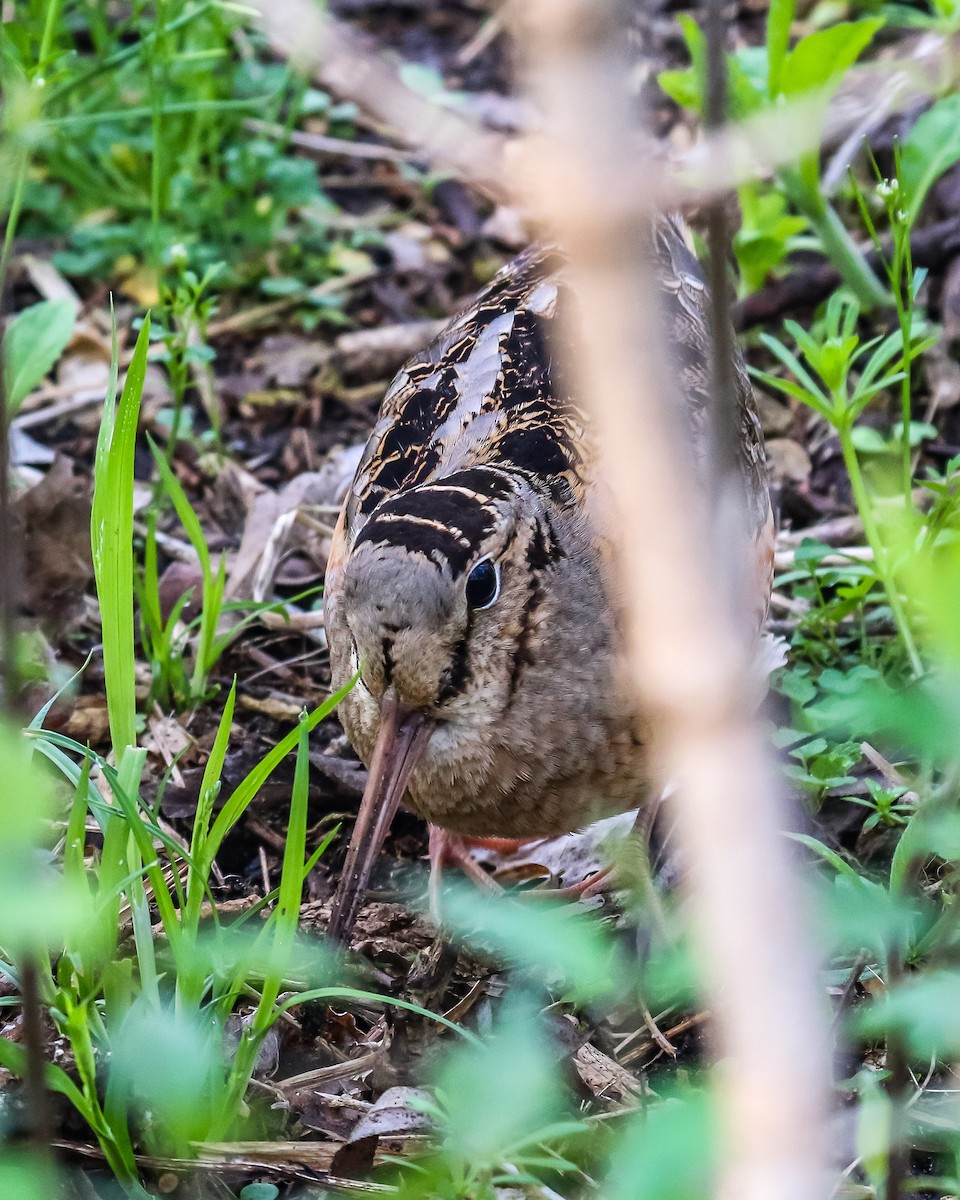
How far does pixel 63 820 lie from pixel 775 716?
161cm

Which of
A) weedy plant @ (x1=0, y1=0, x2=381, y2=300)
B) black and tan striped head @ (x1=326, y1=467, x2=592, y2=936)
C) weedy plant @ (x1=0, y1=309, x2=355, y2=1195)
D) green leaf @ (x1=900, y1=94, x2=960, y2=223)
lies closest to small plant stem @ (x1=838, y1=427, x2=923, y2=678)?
black and tan striped head @ (x1=326, y1=467, x2=592, y2=936)

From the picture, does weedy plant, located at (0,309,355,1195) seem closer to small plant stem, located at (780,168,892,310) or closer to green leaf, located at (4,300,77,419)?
green leaf, located at (4,300,77,419)

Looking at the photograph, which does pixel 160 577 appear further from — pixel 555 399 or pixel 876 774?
pixel 876 774

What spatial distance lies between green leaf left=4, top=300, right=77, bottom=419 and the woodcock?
1.03 meters

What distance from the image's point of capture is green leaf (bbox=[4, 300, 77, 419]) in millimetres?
3801

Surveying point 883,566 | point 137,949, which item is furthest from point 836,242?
point 137,949

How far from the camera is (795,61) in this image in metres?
3.96

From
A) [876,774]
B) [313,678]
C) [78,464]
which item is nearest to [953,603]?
[876,774]

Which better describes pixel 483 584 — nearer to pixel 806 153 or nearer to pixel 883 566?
pixel 883 566

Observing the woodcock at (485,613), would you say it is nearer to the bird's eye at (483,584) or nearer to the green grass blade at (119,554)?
the bird's eye at (483,584)

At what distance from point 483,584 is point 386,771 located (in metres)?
0.37

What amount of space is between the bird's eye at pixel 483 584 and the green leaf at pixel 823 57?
191 centimetres

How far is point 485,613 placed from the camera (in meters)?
2.72

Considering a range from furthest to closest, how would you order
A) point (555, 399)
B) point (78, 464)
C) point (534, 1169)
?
point (78, 464) < point (555, 399) < point (534, 1169)
